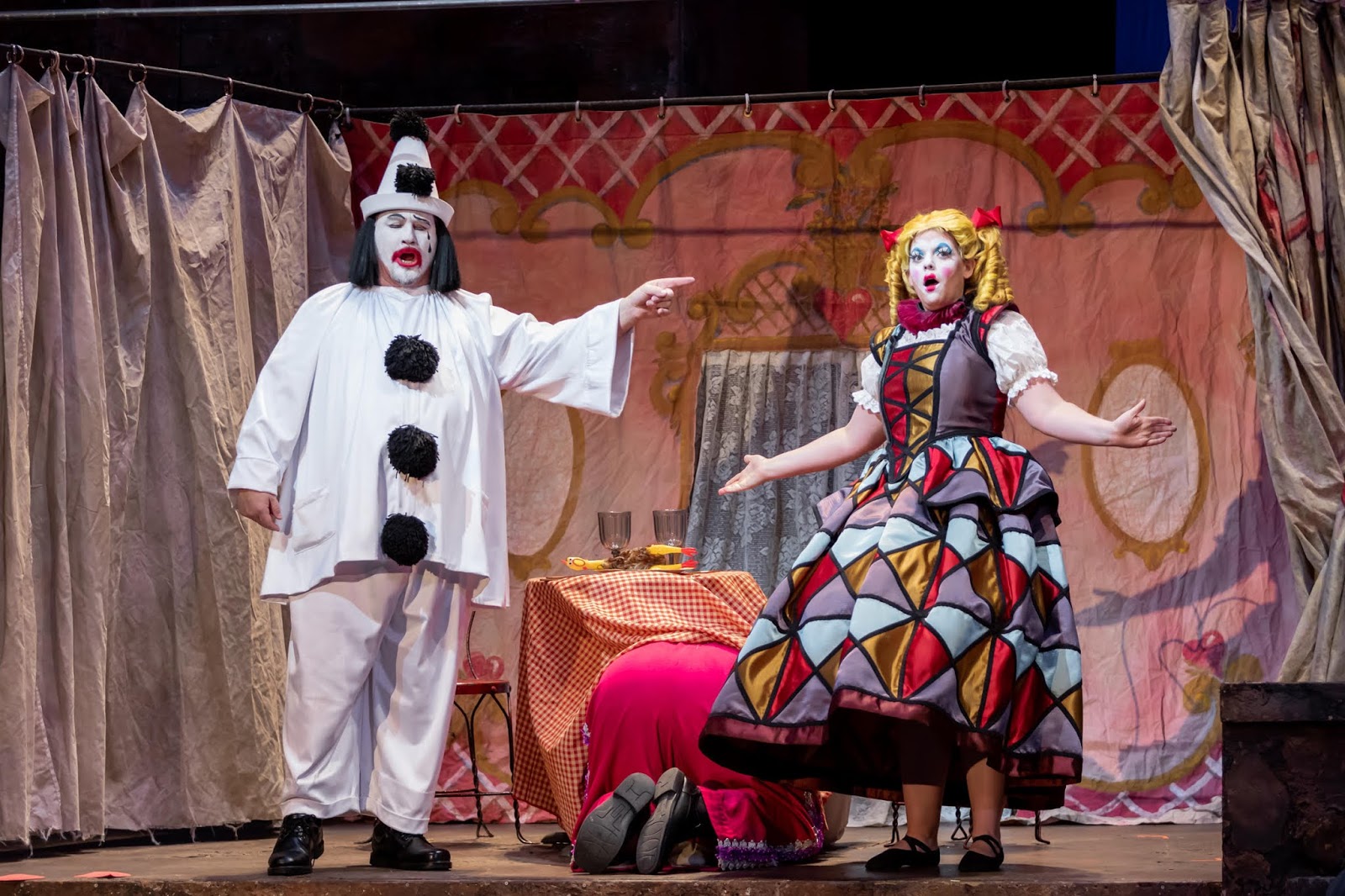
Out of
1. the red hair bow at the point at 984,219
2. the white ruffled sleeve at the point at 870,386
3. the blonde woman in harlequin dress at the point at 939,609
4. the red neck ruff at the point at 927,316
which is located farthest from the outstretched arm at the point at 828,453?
the red hair bow at the point at 984,219

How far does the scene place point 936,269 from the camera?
12.2 feet

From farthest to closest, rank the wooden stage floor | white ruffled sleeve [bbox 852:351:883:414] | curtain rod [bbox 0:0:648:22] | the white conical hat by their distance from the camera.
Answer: curtain rod [bbox 0:0:648:22] → the white conical hat → white ruffled sleeve [bbox 852:351:883:414] → the wooden stage floor

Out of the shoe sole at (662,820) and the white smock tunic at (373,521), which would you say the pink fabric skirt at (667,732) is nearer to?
the shoe sole at (662,820)

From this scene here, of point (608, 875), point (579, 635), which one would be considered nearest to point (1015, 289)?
point (579, 635)

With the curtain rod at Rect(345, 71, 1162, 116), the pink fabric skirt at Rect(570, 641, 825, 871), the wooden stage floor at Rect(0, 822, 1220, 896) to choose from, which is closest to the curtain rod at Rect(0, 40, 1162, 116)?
the curtain rod at Rect(345, 71, 1162, 116)

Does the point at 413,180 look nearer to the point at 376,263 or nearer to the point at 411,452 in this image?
the point at 376,263

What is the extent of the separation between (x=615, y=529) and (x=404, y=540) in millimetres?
851

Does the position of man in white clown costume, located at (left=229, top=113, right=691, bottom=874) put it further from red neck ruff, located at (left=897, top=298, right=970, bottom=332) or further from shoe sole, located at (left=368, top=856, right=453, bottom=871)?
red neck ruff, located at (left=897, top=298, right=970, bottom=332)

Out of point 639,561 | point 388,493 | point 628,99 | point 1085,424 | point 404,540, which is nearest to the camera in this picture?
point 1085,424

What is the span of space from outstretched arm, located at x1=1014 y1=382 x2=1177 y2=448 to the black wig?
4.68ft

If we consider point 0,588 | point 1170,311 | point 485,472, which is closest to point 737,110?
point 1170,311

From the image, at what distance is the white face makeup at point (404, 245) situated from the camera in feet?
13.2

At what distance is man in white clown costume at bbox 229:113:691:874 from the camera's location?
3760 millimetres

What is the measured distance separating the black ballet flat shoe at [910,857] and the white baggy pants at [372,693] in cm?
107
